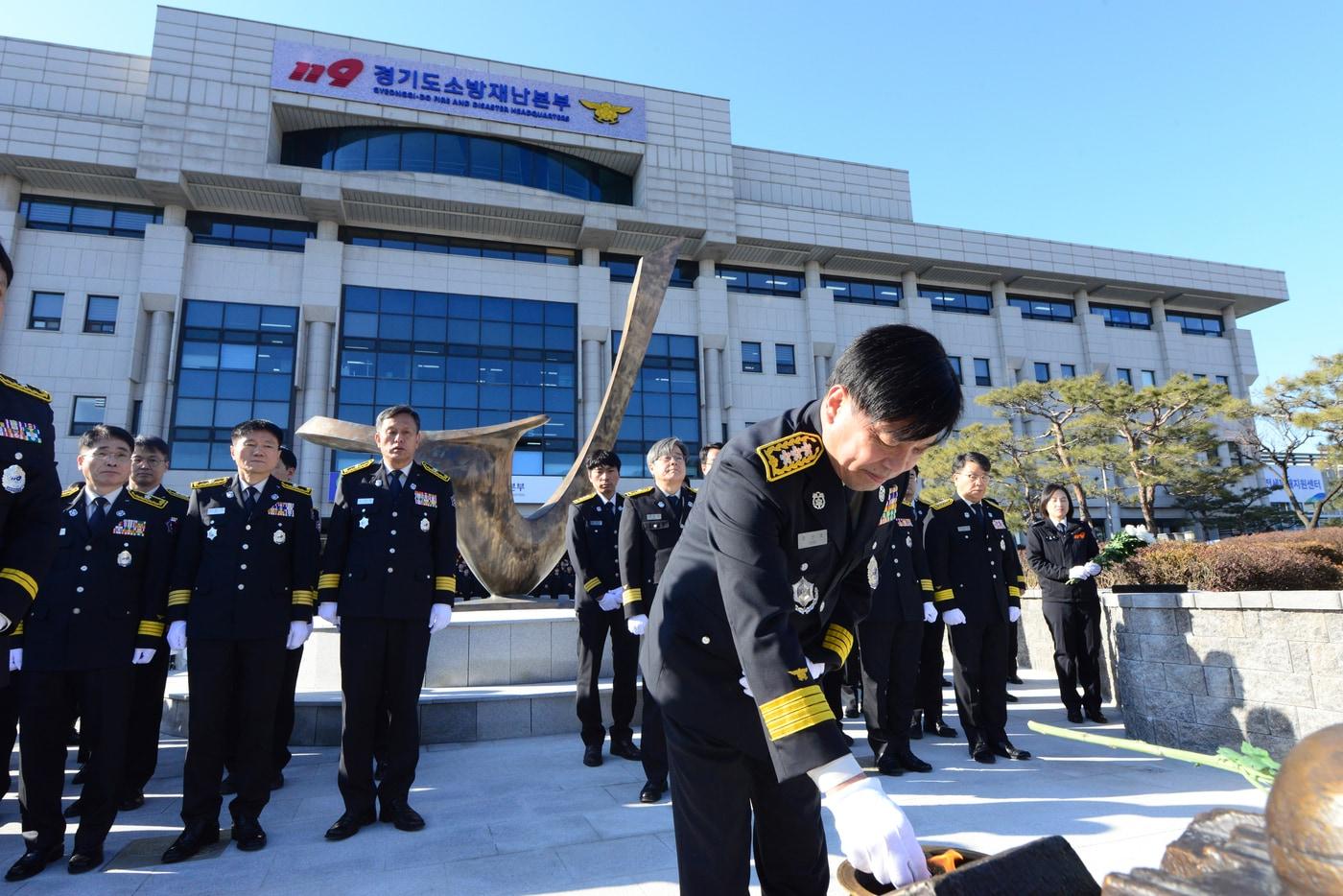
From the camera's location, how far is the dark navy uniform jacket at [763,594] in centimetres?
141

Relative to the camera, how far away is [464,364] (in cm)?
2561

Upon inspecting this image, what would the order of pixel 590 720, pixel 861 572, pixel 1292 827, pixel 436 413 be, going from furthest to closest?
pixel 436 413, pixel 590 720, pixel 861 572, pixel 1292 827

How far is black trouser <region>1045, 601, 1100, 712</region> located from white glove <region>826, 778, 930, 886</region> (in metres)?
5.57

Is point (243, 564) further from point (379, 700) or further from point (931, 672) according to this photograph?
point (931, 672)

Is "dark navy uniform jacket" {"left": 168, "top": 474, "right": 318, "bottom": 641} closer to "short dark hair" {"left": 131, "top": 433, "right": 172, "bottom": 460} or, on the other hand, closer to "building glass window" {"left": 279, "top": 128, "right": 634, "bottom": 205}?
"short dark hair" {"left": 131, "top": 433, "right": 172, "bottom": 460}

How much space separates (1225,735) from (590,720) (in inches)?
157

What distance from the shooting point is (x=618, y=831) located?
333 cm

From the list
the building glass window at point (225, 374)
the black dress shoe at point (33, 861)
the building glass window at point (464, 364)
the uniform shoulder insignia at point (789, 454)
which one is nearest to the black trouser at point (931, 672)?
the uniform shoulder insignia at point (789, 454)

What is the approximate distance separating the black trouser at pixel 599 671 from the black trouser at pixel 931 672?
7.65 feet

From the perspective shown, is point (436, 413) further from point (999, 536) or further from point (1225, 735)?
point (1225, 735)

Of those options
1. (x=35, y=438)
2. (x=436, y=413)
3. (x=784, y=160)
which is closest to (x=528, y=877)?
(x=35, y=438)

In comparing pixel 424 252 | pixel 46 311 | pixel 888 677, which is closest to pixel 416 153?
pixel 424 252

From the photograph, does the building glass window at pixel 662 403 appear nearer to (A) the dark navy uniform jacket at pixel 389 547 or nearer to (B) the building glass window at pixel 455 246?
(B) the building glass window at pixel 455 246

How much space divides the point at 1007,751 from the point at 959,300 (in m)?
30.9
